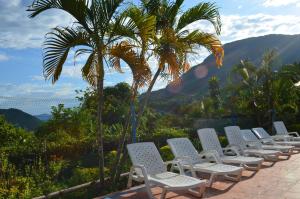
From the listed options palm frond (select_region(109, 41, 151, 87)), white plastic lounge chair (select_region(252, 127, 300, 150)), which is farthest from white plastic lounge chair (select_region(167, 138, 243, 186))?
white plastic lounge chair (select_region(252, 127, 300, 150))

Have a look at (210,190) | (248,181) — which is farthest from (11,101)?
(248,181)

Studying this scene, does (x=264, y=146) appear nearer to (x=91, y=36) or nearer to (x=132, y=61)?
(x=132, y=61)

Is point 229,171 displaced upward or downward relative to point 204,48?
downward

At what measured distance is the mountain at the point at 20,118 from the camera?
927 cm

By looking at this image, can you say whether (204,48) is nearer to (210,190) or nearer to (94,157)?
(210,190)

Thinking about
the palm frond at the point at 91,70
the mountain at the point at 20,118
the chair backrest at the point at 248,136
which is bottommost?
the chair backrest at the point at 248,136

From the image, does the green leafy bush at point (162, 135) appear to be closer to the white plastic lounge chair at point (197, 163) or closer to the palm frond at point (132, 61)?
the white plastic lounge chair at point (197, 163)

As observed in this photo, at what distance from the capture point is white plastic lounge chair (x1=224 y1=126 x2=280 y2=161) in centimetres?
1045

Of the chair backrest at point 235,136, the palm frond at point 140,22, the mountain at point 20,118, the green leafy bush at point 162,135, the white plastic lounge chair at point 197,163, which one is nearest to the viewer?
the palm frond at point 140,22

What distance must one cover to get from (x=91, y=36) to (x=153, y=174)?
290cm

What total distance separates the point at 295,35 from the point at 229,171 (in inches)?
3826

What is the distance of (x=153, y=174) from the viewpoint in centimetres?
738

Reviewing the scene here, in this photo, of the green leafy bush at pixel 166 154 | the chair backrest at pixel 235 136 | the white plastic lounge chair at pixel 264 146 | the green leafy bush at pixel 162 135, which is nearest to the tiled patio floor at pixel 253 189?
the chair backrest at pixel 235 136

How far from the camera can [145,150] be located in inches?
301
